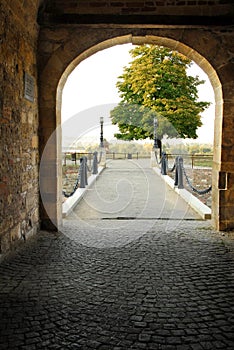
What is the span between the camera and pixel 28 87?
4.58 m

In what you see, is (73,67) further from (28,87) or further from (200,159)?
(200,159)

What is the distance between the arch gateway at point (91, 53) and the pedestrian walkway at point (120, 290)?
2.23 ft

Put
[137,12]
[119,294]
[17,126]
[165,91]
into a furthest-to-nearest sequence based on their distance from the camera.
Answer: [165,91]
[137,12]
[17,126]
[119,294]

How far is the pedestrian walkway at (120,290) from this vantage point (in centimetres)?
235

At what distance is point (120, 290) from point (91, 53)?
12.5 feet

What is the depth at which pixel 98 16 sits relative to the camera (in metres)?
4.91

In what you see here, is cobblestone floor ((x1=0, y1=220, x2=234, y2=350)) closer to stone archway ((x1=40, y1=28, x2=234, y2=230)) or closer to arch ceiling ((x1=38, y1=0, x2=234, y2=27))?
stone archway ((x1=40, y1=28, x2=234, y2=230))

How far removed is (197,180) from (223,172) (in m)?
8.11

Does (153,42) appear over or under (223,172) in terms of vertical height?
over

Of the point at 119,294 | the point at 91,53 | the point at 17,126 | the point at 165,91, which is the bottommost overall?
the point at 119,294

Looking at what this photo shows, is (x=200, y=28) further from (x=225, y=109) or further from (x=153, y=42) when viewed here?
(x=225, y=109)

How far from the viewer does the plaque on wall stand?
175 inches

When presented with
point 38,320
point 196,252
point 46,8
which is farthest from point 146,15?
point 38,320

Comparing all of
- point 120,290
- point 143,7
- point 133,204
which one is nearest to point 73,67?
point 143,7
